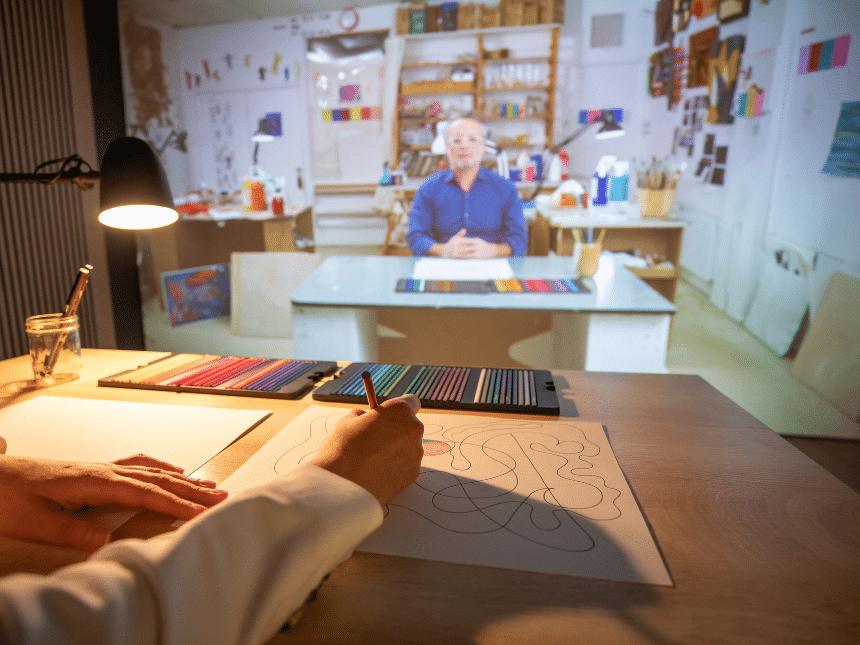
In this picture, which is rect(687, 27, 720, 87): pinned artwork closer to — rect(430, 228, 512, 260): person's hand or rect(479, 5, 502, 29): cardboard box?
rect(479, 5, 502, 29): cardboard box

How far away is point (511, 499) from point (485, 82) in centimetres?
609

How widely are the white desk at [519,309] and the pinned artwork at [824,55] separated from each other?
5.78 feet

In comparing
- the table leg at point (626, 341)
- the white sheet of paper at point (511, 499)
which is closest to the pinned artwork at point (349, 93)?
the table leg at point (626, 341)

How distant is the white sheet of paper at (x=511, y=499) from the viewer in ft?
1.80

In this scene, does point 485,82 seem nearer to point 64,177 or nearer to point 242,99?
point 242,99

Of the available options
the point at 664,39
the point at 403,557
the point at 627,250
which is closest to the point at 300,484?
the point at 403,557

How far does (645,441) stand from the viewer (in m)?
0.80

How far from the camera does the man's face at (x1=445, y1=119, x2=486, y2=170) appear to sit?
2988 mm

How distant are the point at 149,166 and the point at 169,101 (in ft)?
20.4

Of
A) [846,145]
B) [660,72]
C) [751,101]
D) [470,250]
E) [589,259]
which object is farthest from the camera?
[660,72]

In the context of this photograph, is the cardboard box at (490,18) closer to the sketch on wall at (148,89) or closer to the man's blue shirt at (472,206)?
the sketch on wall at (148,89)

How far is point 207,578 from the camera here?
0.43 meters

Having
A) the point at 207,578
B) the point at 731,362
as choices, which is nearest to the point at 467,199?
the point at 731,362

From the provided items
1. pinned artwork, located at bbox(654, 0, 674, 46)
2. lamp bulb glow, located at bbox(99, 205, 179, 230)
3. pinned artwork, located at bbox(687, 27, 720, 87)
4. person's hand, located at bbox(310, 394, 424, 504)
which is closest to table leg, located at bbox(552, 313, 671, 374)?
person's hand, located at bbox(310, 394, 424, 504)
